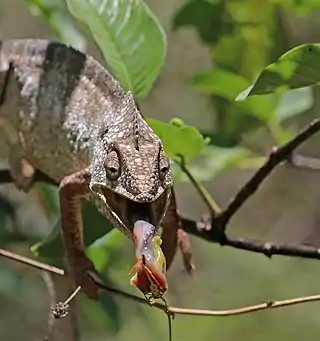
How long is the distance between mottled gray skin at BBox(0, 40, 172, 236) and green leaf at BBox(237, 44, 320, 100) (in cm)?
12

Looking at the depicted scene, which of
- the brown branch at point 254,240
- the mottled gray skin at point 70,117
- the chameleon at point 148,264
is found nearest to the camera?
the chameleon at point 148,264

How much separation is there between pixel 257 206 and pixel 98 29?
2.35 m

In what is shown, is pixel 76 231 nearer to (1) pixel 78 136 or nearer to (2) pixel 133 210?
(1) pixel 78 136

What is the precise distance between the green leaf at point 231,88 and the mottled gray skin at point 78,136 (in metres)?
0.15

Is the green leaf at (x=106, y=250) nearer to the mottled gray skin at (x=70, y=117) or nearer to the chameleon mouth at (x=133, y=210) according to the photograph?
the mottled gray skin at (x=70, y=117)

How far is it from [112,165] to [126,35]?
9.7 inches

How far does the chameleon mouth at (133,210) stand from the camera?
0.73 metres

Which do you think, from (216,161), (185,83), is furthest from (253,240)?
(185,83)

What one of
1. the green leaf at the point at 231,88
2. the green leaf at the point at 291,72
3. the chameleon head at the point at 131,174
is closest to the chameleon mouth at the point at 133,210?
the chameleon head at the point at 131,174

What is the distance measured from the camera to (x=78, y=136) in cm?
110

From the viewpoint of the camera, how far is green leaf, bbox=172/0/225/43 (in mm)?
1242

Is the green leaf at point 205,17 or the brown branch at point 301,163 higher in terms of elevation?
the green leaf at point 205,17

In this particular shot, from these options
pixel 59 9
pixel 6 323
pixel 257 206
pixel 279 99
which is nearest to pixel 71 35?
pixel 59 9

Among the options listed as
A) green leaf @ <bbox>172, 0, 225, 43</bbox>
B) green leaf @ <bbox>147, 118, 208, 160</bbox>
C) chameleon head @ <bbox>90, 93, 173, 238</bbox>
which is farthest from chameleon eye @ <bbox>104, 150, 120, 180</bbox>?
green leaf @ <bbox>172, 0, 225, 43</bbox>
